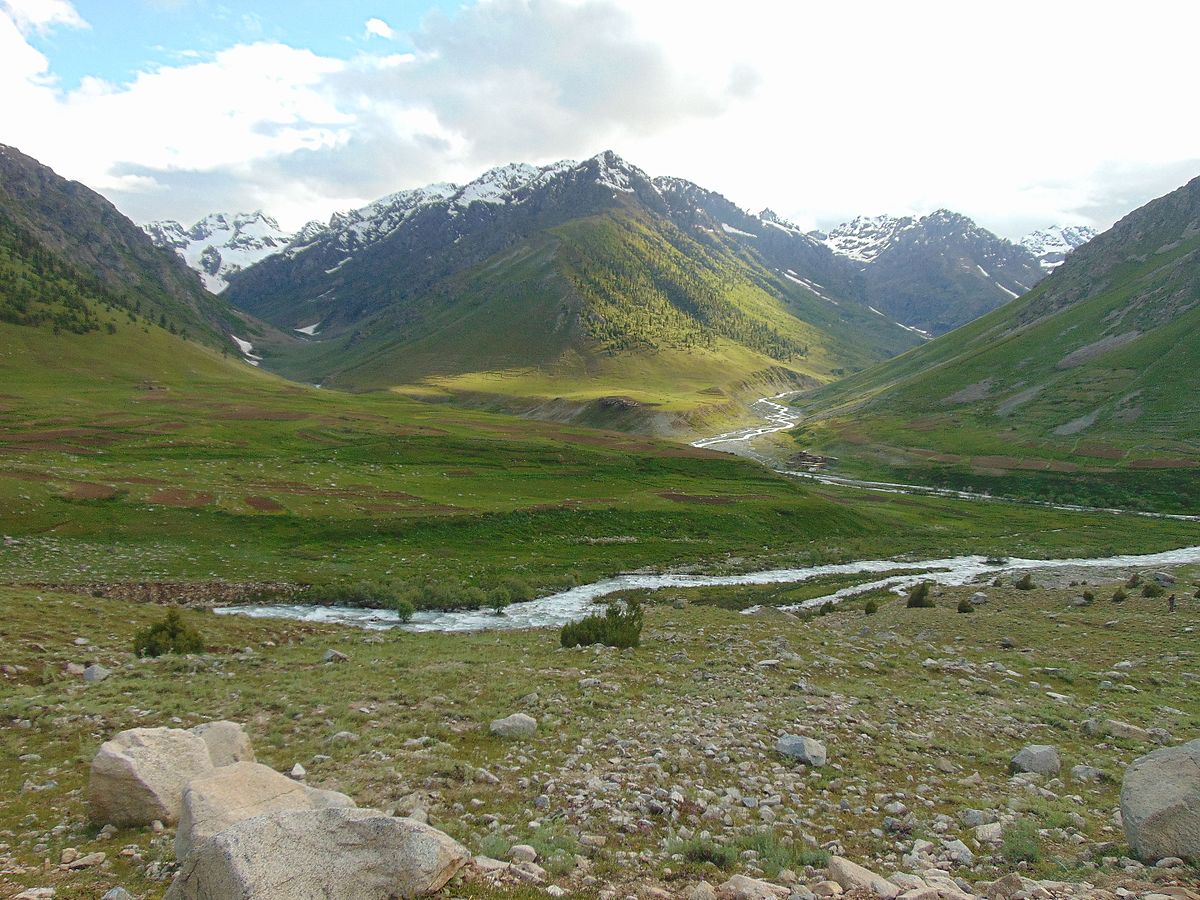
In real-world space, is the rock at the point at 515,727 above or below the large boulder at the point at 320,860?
below

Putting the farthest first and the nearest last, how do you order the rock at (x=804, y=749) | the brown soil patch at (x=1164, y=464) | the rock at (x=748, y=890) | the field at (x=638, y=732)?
the brown soil patch at (x=1164, y=464), the rock at (x=804, y=749), the field at (x=638, y=732), the rock at (x=748, y=890)

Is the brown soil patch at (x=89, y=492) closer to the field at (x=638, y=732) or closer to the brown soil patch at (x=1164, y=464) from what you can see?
the field at (x=638, y=732)

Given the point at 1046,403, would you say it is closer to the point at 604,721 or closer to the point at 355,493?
the point at 355,493

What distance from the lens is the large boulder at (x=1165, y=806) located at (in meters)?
8.75

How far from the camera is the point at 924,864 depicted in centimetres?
938

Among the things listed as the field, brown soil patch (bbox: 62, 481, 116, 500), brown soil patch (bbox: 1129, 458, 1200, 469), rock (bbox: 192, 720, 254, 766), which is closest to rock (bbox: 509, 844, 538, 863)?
the field

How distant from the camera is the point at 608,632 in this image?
25.7m

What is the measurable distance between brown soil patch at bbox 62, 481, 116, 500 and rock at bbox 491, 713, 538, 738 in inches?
2190

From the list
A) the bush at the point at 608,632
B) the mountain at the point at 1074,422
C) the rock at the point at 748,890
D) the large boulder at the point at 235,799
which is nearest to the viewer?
the rock at the point at 748,890

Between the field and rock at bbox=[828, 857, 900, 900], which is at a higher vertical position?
rock at bbox=[828, 857, 900, 900]

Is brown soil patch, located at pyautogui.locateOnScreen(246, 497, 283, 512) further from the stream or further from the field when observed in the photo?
the field

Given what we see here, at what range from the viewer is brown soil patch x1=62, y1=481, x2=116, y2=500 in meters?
52.8

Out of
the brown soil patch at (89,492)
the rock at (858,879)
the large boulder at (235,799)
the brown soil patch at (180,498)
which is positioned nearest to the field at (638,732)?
the rock at (858,879)

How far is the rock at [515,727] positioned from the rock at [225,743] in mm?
5103
